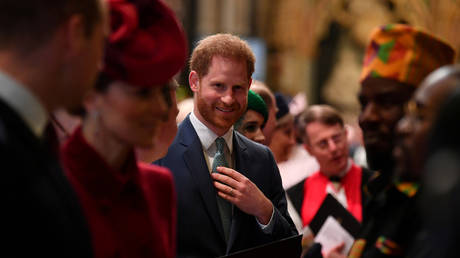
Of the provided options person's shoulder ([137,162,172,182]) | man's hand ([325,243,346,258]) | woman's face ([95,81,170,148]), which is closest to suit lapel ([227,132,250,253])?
person's shoulder ([137,162,172,182])

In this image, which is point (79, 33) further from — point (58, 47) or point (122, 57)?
point (122, 57)

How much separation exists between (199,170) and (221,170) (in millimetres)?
94

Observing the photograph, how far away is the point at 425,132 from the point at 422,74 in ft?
2.37

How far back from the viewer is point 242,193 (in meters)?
2.41

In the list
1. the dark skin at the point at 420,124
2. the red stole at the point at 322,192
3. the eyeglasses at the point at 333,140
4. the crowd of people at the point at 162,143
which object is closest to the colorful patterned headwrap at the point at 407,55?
the crowd of people at the point at 162,143

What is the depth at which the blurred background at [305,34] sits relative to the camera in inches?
508

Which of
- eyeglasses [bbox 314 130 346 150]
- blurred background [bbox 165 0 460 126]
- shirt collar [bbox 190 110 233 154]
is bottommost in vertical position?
blurred background [bbox 165 0 460 126]

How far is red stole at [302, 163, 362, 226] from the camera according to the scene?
395 centimetres

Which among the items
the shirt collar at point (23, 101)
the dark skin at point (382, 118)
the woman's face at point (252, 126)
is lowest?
the woman's face at point (252, 126)

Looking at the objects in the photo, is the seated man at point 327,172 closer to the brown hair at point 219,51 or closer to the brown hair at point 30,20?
the brown hair at point 219,51

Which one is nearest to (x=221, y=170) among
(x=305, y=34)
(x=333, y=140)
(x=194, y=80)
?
(x=194, y=80)

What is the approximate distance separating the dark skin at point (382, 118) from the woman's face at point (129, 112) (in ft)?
2.72

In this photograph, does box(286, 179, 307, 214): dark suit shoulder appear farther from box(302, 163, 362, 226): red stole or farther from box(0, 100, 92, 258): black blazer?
box(0, 100, 92, 258): black blazer

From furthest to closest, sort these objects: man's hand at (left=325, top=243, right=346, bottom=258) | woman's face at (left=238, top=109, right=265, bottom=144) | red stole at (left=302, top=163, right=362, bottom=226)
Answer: red stole at (left=302, top=163, right=362, bottom=226), man's hand at (left=325, top=243, right=346, bottom=258), woman's face at (left=238, top=109, right=265, bottom=144)
